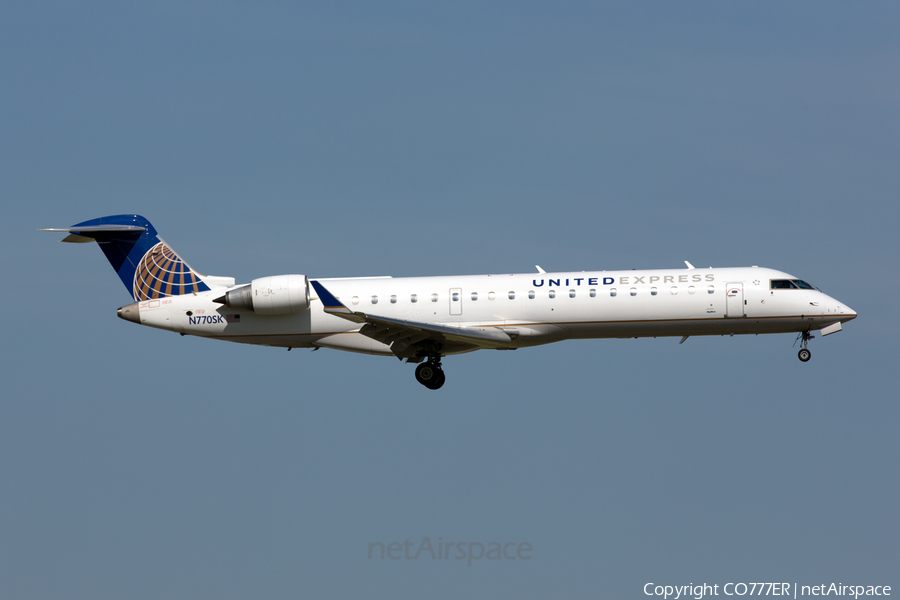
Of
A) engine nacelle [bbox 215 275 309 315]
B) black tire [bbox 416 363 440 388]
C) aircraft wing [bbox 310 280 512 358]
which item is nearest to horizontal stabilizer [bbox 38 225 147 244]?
engine nacelle [bbox 215 275 309 315]

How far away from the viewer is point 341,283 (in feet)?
98.1

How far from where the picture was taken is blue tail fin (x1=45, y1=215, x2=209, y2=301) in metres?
30.8

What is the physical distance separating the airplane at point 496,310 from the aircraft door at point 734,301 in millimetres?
33

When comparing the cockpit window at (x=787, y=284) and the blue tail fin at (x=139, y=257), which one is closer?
the cockpit window at (x=787, y=284)

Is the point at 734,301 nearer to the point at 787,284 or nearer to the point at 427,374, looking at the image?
the point at 787,284

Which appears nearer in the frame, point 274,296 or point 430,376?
A: point 274,296

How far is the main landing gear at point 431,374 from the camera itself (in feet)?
96.0

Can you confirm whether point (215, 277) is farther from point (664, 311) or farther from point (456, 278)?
point (664, 311)

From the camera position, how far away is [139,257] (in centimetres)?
3131

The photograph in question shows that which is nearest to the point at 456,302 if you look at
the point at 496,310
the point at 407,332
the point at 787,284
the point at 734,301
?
the point at 496,310

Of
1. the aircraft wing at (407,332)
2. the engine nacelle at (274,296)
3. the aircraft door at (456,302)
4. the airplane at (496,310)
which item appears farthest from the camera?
the engine nacelle at (274,296)

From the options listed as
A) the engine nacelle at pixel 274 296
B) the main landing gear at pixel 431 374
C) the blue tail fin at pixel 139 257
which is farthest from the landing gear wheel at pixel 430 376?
the blue tail fin at pixel 139 257

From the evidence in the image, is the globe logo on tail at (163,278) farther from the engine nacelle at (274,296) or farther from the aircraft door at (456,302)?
the aircraft door at (456,302)

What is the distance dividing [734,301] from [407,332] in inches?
368
